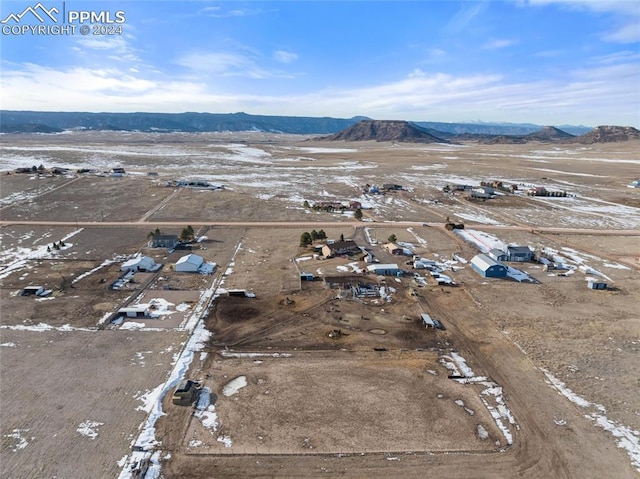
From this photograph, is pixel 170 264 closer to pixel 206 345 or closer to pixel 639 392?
pixel 206 345

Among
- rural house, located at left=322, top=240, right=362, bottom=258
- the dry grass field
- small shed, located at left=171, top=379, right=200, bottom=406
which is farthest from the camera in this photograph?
rural house, located at left=322, top=240, right=362, bottom=258

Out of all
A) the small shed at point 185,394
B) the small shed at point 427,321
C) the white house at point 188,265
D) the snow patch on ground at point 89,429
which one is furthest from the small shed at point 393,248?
the snow patch on ground at point 89,429

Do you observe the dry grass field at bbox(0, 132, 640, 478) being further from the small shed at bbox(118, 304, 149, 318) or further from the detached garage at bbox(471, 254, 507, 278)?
the detached garage at bbox(471, 254, 507, 278)

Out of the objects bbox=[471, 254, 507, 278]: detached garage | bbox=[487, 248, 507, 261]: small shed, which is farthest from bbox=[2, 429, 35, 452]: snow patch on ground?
bbox=[487, 248, 507, 261]: small shed

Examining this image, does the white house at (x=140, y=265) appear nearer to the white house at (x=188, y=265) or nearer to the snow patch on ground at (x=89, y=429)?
the white house at (x=188, y=265)

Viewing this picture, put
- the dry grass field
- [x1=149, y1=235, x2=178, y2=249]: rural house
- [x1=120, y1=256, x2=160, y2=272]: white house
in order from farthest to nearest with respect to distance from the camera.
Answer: [x1=149, y1=235, x2=178, y2=249]: rural house → [x1=120, y1=256, x2=160, y2=272]: white house → the dry grass field

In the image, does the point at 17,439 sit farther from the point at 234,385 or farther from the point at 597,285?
the point at 597,285

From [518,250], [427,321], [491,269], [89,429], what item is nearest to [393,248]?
[491,269]

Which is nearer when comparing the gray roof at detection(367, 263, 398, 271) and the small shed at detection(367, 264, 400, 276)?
the small shed at detection(367, 264, 400, 276)
